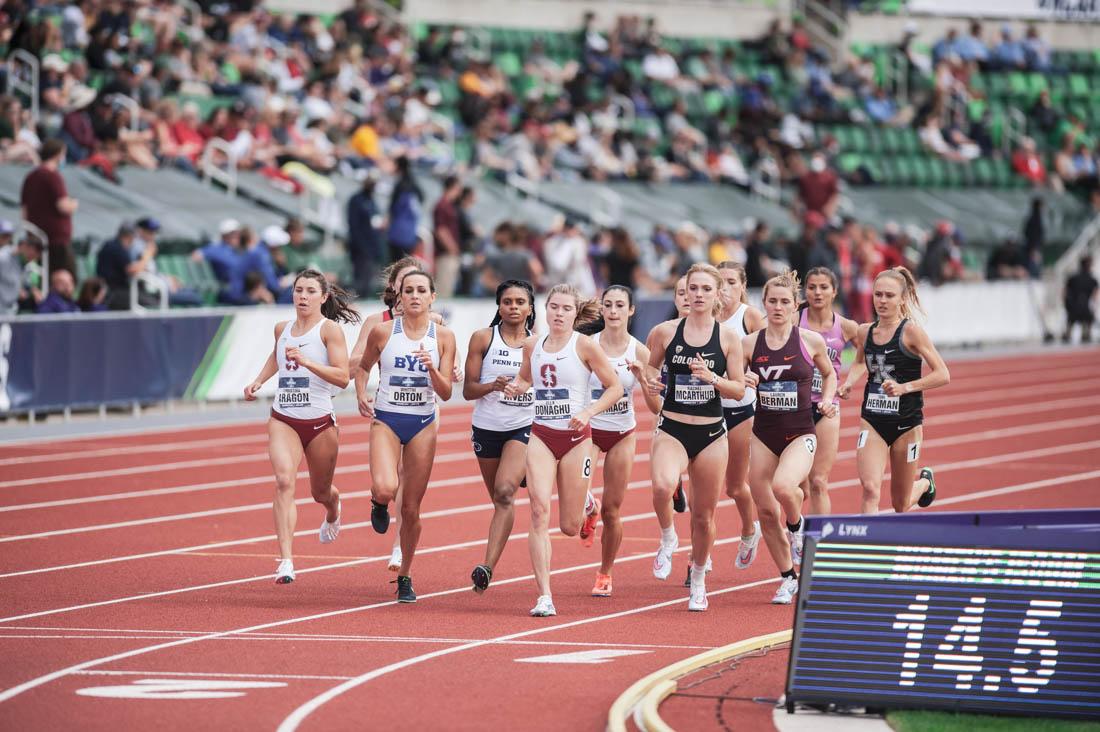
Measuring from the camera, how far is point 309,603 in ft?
35.2

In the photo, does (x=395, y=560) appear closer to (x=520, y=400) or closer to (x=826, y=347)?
(x=520, y=400)

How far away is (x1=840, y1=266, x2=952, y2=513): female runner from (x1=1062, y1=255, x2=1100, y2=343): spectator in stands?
2259cm

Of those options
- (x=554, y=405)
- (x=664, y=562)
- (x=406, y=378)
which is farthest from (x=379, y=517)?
(x=664, y=562)

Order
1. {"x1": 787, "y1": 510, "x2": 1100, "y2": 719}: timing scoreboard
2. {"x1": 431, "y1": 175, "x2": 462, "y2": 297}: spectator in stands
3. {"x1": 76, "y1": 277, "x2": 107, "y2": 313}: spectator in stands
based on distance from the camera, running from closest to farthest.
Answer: {"x1": 787, "y1": 510, "x2": 1100, "y2": 719}: timing scoreboard < {"x1": 76, "y1": 277, "x2": 107, "y2": 313}: spectator in stands < {"x1": 431, "y1": 175, "x2": 462, "y2": 297}: spectator in stands

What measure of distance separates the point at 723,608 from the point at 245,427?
1025cm

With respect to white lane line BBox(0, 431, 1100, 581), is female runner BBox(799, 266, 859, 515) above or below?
above

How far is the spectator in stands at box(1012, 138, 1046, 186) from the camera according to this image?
39.4 m

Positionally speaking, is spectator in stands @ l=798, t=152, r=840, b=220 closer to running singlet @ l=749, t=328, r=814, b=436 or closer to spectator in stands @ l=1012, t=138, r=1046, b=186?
spectator in stands @ l=1012, t=138, r=1046, b=186

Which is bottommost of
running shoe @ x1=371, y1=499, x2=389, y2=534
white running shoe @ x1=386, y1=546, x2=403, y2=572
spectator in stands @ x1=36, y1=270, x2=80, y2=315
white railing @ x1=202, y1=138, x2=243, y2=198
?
white running shoe @ x1=386, y1=546, x2=403, y2=572

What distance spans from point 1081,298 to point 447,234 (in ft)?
47.5

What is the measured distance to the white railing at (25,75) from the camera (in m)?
23.2

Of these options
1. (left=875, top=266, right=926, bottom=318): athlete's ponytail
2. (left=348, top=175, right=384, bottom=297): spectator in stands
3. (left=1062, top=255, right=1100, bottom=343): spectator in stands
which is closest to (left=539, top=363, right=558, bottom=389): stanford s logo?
(left=875, top=266, right=926, bottom=318): athlete's ponytail

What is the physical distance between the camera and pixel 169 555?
12.5 meters

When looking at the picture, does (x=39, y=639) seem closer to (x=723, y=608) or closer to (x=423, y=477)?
(x=423, y=477)
